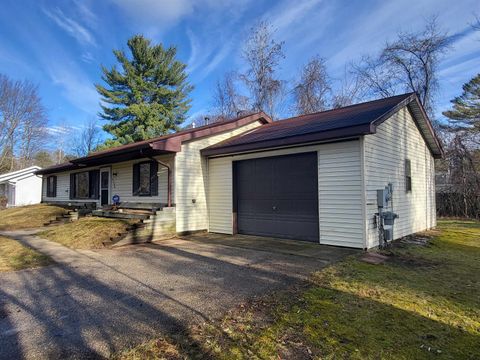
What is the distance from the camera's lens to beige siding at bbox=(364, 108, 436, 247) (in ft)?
23.6

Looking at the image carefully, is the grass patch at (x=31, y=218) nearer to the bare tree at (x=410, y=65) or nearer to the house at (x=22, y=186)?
the house at (x=22, y=186)

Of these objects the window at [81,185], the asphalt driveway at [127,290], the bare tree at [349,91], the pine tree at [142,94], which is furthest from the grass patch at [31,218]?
the bare tree at [349,91]

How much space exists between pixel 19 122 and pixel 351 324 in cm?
3826

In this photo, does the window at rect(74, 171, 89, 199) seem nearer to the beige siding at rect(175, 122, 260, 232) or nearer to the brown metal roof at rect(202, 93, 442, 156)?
the beige siding at rect(175, 122, 260, 232)

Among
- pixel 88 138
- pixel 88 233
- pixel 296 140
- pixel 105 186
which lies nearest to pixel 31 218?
pixel 105 186

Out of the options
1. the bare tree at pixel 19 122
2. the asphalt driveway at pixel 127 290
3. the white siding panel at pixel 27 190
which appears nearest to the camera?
the asphalt driveway at pixel 127 290

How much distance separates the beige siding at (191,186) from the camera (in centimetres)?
970

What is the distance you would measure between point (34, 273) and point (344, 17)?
17595 mm

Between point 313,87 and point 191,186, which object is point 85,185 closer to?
point 191,186

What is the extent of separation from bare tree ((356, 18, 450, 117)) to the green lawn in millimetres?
21051

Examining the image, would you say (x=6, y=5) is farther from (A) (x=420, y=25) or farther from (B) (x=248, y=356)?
(A) (x=420, y=25)

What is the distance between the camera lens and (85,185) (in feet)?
51.0

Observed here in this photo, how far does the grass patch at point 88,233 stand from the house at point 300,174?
1.68m

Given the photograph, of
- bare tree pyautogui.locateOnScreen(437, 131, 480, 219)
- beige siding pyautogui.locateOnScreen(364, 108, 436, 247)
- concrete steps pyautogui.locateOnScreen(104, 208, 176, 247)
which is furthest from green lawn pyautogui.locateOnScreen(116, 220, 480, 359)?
bare tree pyautogui.locateOnScreen(437, 131, 480, 219)
